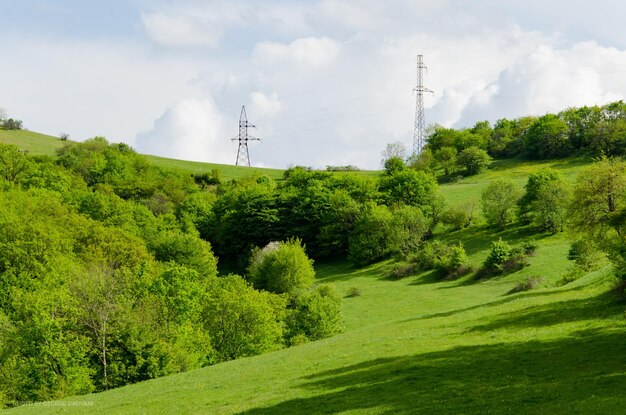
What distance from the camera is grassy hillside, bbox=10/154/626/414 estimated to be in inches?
871

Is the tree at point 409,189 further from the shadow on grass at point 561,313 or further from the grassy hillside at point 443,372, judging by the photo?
the shadow on grass at point 561,313

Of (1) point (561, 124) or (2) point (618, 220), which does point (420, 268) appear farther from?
(1) point (561, 124)

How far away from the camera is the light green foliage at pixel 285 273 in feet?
293

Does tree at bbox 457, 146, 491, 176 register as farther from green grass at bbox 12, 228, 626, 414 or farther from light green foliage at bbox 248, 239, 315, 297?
green grass at bbox 12, 228, 626, 414

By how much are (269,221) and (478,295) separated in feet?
190

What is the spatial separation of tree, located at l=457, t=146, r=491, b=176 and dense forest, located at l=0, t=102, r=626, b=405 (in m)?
0.33

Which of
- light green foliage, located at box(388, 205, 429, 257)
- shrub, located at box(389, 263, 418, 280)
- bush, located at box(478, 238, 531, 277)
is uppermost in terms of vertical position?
light green foliage, located at box(388, 205, 429, 257)

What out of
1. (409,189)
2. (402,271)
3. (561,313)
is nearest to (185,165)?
(409,189)

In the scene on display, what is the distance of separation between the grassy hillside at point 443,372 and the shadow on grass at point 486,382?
0.04 metres

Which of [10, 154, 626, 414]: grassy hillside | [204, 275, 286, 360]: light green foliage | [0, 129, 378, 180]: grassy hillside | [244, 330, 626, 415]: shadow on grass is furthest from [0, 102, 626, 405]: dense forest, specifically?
[244, 330, 626, 415]: shadow on grass

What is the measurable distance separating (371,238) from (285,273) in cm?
1982

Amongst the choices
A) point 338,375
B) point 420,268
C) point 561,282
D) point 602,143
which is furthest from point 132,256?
point 602,143

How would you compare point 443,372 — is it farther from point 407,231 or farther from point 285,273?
point 407,231

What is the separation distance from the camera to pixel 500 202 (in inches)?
4077
